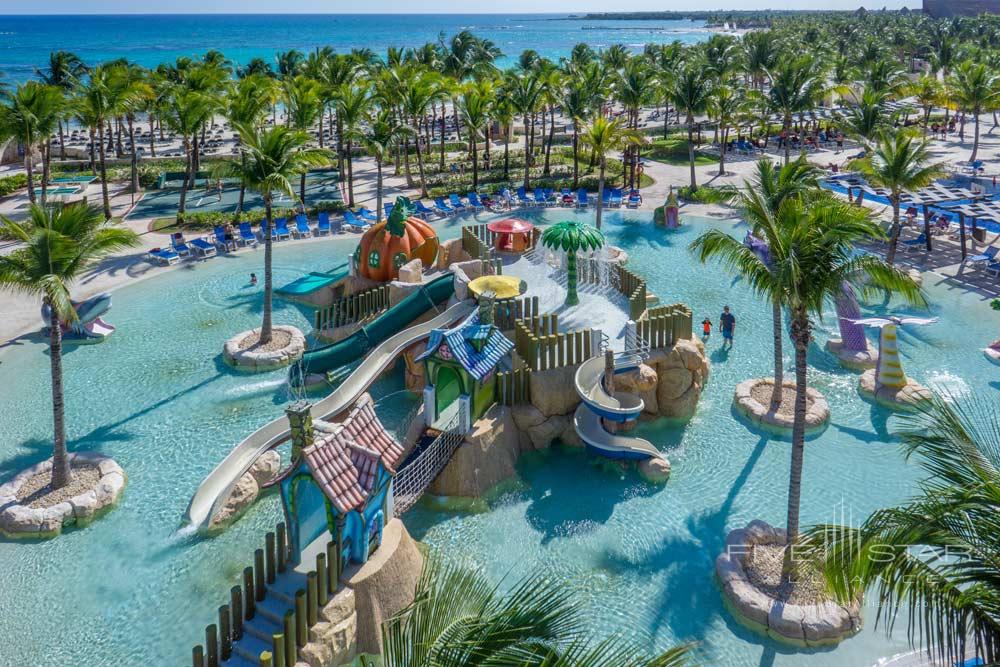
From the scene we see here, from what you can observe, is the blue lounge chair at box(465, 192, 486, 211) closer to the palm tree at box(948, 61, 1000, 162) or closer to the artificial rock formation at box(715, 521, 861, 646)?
the artificial rock formation at box(715, 521, 861, 646)

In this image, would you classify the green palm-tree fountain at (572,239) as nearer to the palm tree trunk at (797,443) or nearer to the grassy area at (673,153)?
the palm tree trunk at (797,443)

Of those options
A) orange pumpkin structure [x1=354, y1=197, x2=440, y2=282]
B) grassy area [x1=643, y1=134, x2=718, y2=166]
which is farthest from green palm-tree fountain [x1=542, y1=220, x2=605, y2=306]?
grassy area [x1=643, y1=134, x2=718, y2=166]

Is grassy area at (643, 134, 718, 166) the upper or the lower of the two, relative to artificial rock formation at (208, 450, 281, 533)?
upper

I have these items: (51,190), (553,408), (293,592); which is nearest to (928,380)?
(553,408)

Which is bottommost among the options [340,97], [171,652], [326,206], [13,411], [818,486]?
[171,652]

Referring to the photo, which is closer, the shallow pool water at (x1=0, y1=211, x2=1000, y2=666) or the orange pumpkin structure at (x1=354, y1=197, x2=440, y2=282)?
the shallow pool water at (x1=0, y1=211, x2=1000, y2=666)

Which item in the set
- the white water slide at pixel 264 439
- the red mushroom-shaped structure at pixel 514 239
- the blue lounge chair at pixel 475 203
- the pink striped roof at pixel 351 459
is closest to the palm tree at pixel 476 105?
the blue lounge chair at pixel 475 203

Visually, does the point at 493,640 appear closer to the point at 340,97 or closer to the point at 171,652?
the point at 171,652
